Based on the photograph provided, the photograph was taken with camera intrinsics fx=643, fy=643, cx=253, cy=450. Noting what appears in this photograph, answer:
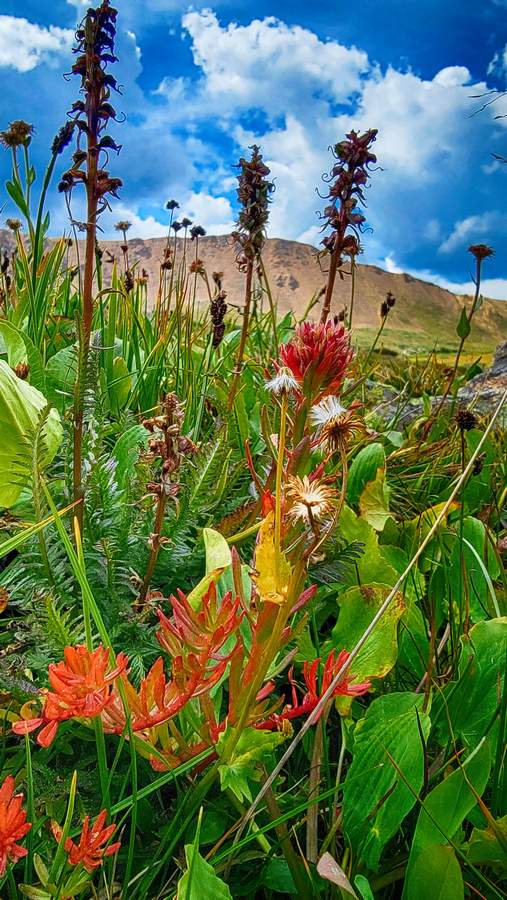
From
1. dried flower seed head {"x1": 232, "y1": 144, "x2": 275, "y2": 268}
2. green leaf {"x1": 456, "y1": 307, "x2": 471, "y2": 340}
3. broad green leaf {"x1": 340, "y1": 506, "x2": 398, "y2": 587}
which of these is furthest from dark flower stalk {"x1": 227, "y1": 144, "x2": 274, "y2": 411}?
green leaf {"x1": 456, "y1": 307, "x2": 471, "y2": 340}

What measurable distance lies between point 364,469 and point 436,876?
108 centimetres

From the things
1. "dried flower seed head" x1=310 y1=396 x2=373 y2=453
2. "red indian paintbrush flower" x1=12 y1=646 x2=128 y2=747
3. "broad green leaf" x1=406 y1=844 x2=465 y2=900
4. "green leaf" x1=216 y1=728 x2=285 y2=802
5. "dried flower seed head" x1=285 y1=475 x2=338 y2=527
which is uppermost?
"dried flower seed head" x1=310 y1=396 x2=373 y2=453

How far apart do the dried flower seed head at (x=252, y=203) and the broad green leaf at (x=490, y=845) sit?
4.39 ft

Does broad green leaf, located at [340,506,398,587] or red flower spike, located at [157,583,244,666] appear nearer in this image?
red flower spike, located at [157,583,244,666]

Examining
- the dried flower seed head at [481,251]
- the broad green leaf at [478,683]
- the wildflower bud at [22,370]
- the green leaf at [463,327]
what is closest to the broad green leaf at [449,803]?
the broad green leaf at [478,683]

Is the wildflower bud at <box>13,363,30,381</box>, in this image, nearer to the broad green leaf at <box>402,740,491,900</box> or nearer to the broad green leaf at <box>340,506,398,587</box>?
the broad green leaf at <box>340,506,398,587</box>

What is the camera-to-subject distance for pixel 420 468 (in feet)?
8.02

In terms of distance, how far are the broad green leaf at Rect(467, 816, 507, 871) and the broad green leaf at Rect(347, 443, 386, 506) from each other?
0.97 meters

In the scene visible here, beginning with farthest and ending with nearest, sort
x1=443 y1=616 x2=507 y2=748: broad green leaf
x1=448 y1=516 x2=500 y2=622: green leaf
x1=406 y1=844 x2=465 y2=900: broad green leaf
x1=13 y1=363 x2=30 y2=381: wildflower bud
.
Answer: x1=13 y1=363 x2=30 y2=381: wildflower bud, x1=448 y1=516 x2=500 y2=622: green leaf, x1=443 y1=616 x2=507 y2=748: broad green leaf, x1=406 y1=844 x2=465 y2=900: broad green leaf

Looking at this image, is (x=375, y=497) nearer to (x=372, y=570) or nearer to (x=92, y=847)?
(x=372, y=570)

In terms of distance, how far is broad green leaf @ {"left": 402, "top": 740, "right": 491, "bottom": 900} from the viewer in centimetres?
77

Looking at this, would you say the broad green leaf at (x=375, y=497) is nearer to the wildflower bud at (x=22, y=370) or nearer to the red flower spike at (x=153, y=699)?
the wildflower bud at (x=22, y=370)

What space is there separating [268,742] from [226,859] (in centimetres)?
19

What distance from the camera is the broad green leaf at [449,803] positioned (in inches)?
30.3
